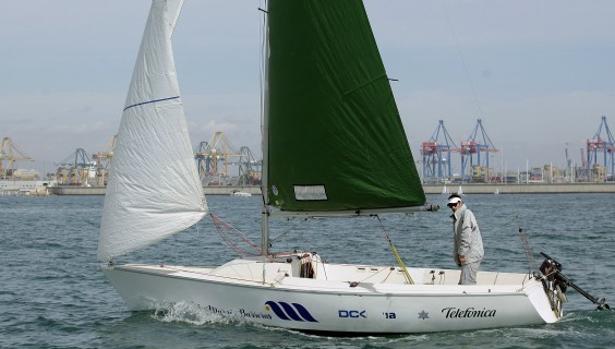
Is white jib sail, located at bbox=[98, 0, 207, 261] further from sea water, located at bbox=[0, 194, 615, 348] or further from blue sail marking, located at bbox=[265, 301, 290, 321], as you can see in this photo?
blue sail marking, located at bbox=[265, 301, 290, 321]

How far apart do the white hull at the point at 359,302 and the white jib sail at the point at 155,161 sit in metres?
0.75

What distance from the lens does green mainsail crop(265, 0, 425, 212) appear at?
13.2 metres

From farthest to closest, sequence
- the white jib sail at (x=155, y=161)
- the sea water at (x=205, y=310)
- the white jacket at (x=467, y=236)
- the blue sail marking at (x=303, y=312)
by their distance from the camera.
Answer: the white jib sail at (x=155, y=161) → the white jacket at (x=467, y=236) → the blue sail marking at (x=303, y=312) → the sea water at (x=205, y=310)

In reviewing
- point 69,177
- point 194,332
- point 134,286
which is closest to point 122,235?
point 134,286

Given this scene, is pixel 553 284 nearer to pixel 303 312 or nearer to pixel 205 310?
pixel 303 312

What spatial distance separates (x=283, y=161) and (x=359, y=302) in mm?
2639

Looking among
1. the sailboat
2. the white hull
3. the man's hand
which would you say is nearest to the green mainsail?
the sailboat

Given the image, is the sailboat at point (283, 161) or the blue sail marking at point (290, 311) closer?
the blue sail marking at point (290, 311)

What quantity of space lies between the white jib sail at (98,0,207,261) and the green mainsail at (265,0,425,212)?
1.51 meters

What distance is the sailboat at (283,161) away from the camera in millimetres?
13164

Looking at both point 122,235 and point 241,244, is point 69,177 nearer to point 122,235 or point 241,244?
point 241,244

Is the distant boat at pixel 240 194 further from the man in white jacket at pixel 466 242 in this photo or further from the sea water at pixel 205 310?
the man in white jacket at pixel 466 242

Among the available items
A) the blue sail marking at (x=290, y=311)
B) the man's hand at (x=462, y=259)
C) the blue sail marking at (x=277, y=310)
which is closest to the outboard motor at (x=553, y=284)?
the man's hand at (x=462, y=259)

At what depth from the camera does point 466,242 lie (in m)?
12.6
